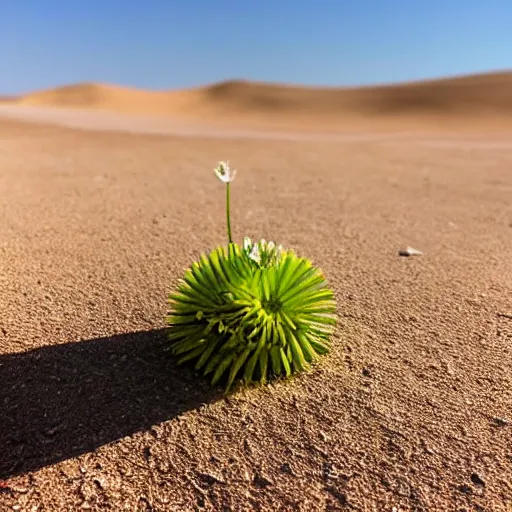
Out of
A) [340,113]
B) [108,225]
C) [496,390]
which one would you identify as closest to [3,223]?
[108,225]

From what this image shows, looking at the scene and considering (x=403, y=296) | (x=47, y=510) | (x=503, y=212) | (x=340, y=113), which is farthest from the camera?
(x=340, y=113)

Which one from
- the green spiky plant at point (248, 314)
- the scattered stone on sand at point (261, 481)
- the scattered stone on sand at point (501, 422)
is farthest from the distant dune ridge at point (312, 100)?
the scattered stone on sand at point (261, 481)

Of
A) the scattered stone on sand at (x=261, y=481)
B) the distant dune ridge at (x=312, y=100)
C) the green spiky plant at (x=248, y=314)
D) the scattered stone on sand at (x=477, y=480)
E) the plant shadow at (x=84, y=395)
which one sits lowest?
the scattered stone on sand at (x=477, y=480)

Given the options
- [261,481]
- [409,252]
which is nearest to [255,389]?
[261,481]

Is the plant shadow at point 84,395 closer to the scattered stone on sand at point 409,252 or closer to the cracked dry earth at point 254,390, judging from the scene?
the cracked dry earth at point 254,390

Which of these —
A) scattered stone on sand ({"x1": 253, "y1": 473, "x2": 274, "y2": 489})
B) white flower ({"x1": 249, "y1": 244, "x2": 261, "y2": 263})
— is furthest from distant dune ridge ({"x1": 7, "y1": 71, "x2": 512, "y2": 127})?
scattered stone on sand ({"x1": 253, "y1": 473, "x2": 274, "y2": 489})

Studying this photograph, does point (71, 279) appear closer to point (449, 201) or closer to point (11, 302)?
point (11, 302)

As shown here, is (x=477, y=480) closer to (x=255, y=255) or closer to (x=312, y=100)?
(x=255, y=255)

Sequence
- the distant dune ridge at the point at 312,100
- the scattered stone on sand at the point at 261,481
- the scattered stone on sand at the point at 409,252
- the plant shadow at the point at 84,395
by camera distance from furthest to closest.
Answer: the distant dune ridge at the point at 312,100
the scattered stone on sand at the point at 409,252
the plant shadow at the point at 84,395
the scattered stone on sand at the point at 261,481
